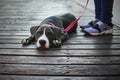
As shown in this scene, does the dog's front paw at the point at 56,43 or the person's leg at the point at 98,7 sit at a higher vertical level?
the person's leg at the point at 98,7

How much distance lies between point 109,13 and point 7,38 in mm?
1162

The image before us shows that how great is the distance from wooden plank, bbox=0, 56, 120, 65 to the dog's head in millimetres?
252

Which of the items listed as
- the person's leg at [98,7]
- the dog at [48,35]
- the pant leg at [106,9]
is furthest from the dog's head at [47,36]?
the person's leg at [98,7]

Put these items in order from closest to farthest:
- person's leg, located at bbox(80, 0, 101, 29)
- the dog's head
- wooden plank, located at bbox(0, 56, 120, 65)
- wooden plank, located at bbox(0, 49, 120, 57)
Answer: wooden plank, located at bbox(0, 56, 120, 65), wooden plank, located at bbox(0, 49, 120, 57), the dog's head, person's leg, located at bbox(80, 0, 101, 29)

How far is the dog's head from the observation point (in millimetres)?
2303

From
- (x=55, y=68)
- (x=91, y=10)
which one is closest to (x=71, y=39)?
(x=55, y=68)

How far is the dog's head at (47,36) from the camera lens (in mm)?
2303

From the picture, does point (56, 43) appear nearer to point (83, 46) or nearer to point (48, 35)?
point (48, 35)

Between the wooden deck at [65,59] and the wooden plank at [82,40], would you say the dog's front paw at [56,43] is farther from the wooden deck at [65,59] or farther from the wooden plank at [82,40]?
the wooden plank at [82,40]

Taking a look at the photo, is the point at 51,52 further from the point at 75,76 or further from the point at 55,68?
the point at 75,76

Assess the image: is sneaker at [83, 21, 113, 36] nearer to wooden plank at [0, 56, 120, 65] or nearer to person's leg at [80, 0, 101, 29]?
person's leg at [80, 0, 101, 29]

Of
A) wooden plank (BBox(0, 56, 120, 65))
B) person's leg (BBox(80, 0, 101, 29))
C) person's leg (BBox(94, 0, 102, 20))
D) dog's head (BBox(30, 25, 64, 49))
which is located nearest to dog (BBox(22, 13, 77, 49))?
dog's head (BBox(30, 25, 64, 49))

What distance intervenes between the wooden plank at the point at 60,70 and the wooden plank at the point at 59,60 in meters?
0.08

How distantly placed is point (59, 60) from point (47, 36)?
0.43 metres
